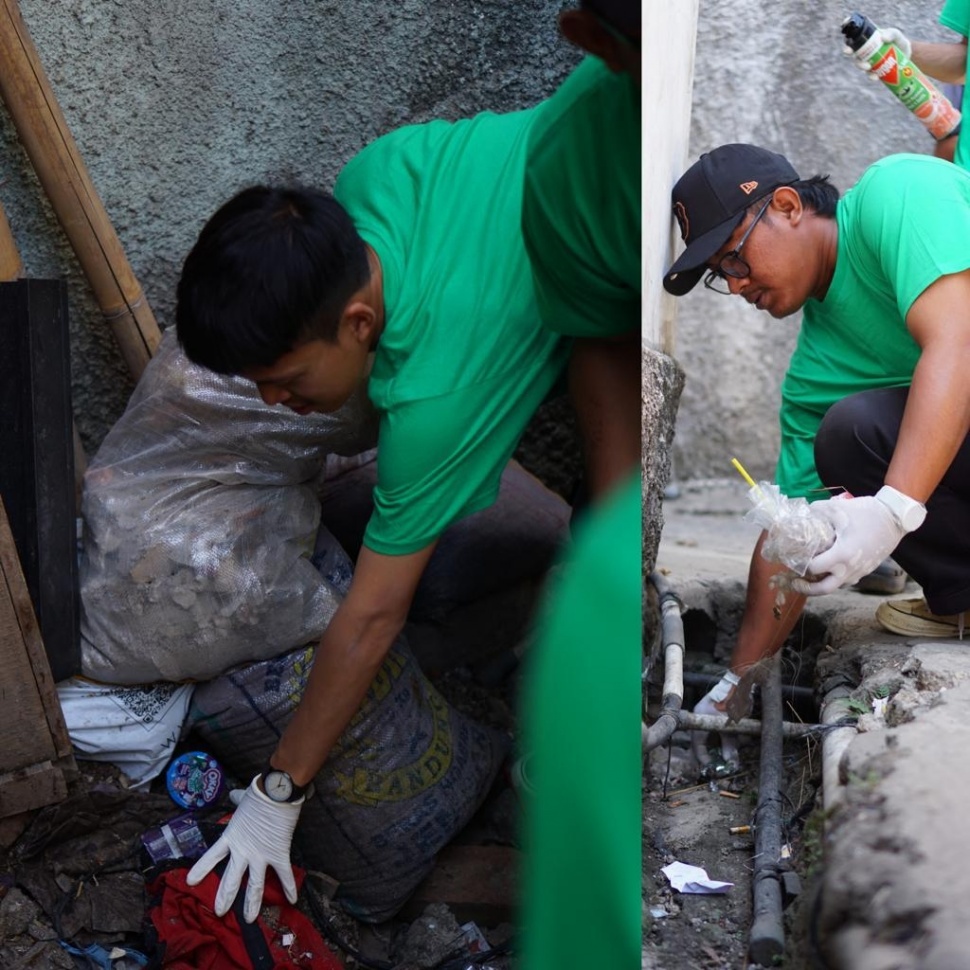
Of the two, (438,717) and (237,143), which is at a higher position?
(237,143)

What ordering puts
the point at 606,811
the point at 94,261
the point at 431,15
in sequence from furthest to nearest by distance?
the point at 94,261 → the point at 431,15 → the point at 606,811

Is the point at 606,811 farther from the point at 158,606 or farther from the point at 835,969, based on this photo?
the point at 158,606

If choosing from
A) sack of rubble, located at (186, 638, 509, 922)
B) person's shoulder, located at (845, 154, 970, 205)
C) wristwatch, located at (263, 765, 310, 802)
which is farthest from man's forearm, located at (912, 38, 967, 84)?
wristwatch, located at (263, 765, 310, 802)

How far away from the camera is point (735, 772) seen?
1.57m

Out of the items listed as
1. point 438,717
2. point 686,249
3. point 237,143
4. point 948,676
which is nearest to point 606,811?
point 686,249

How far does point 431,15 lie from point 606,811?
2.89 feet

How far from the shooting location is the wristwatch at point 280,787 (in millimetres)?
1685

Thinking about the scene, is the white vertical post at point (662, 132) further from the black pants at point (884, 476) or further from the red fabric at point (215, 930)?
the red fabric at point (215, 930)

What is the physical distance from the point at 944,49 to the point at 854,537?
65 cm

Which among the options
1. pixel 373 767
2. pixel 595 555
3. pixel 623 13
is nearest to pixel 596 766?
pixel 595 555

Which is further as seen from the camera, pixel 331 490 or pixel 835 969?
pixel 331 490

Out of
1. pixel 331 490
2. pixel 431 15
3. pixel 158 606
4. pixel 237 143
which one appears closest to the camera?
pixel 431 15

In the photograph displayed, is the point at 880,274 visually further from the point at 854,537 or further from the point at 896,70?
the point at 854,537

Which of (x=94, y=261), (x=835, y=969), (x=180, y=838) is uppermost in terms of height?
(x=94, y=261)
